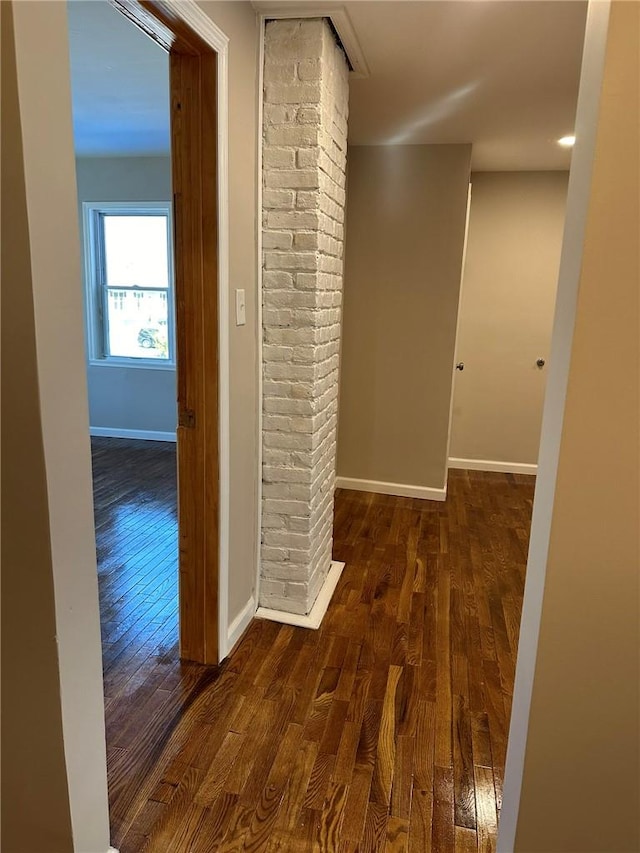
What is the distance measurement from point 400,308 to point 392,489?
50.6 inches

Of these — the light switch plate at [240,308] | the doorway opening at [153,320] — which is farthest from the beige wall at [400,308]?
the light switch plate at [240,308]

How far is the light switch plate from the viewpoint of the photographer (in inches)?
79.0

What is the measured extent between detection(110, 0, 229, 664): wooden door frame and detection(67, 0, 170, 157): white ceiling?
0.74m

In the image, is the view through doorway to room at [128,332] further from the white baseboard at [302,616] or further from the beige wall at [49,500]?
the beige wall at [49,500]

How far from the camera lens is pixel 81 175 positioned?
4.96 m

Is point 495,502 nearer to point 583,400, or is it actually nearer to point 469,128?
point 469,128

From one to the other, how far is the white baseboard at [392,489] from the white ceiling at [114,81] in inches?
106

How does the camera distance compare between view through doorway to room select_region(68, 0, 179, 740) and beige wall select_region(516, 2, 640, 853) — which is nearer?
beige wall select_region(516, 2, 640, 853)

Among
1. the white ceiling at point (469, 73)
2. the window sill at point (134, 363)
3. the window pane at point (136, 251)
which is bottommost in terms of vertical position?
the window sill at point (134, 363)

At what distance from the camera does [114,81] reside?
292 cm

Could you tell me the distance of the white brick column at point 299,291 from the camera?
201cm

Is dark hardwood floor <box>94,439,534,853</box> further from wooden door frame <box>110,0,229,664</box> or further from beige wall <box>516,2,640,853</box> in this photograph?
beige wall <box>516,2,640,853</box>

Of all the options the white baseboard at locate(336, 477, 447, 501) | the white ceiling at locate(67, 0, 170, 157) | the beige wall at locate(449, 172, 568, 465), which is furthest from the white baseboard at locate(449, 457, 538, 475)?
the white ceiling at locate(67, 0, 170, 157)

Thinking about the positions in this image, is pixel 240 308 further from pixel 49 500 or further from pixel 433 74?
pixel 433 74
